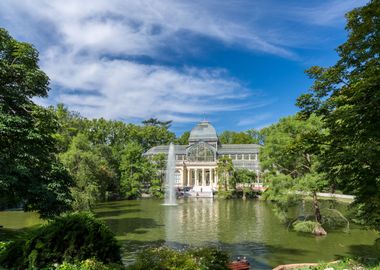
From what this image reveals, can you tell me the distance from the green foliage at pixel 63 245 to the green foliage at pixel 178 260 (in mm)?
775

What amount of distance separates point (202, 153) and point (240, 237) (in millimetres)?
43448

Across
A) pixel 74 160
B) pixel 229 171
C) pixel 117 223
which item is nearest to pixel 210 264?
pixel 117 223

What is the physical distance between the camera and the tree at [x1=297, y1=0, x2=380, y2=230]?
7.55 m

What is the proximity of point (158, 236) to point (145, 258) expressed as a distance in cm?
1269

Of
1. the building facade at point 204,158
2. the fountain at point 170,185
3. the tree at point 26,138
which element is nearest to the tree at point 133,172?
the fountain at point 170,185

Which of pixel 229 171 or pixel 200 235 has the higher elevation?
pixel 229 171

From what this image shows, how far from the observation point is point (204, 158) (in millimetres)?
61719

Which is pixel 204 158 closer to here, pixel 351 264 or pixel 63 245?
pixel 351 264

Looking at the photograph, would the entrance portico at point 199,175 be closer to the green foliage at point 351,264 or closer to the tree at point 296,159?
the tree at point 296,159

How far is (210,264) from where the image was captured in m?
7.02

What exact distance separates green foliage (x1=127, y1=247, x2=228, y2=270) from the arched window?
54.2m

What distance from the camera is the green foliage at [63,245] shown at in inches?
245

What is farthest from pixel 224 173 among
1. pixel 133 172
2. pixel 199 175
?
pixel 199 175

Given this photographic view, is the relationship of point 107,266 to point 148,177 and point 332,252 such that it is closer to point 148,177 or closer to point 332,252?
point 332,252
